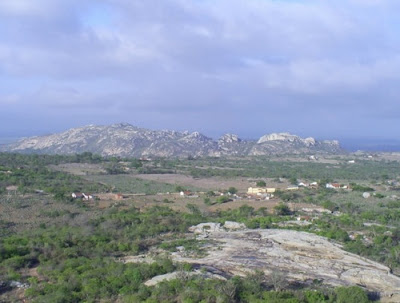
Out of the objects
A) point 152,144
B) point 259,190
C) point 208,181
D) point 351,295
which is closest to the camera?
point 351,295

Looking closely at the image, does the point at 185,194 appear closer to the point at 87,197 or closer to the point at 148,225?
the point at 87,197

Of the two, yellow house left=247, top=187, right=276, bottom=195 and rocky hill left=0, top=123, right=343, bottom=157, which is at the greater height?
rocky hill left=0, top=123, right=343, bottom=157

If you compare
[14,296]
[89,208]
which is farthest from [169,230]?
[14,296]

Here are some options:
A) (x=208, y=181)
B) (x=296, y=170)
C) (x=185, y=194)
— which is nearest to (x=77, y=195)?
(x=185, y=194)

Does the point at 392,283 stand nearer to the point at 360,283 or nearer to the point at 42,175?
the point at 360,283


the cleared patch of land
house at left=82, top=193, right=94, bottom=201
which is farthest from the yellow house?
house at left=82, top=193, right=94, bottom=201

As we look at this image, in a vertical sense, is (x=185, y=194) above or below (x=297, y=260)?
above

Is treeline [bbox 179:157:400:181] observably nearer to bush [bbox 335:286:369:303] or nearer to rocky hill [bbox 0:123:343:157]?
rocky hill [bbox 0:123:343:157]
